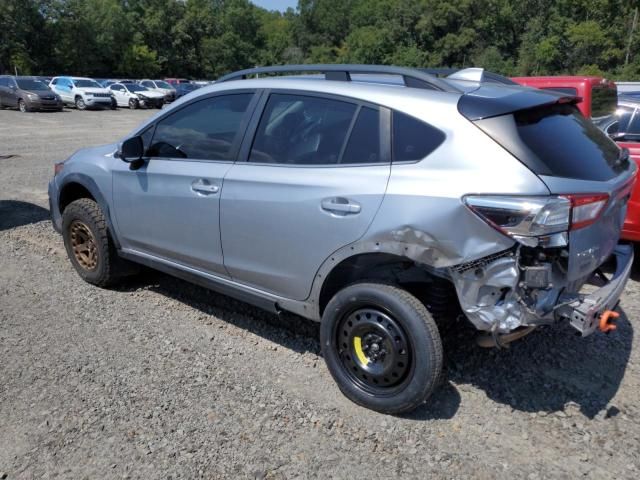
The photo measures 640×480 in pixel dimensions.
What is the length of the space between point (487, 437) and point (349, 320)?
0.95 m

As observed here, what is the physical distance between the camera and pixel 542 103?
3.00 meters

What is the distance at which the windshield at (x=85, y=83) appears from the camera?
29469 mm

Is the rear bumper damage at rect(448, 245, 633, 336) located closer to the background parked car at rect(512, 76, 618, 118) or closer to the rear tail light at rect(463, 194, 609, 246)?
the rear tail light at rect(463, 194, 609, 246)

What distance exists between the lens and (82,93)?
94.4 feet

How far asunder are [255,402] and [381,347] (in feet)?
2.67

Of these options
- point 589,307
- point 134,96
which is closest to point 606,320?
point 589,307

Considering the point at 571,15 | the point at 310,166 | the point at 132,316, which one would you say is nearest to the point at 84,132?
the point at 132,316

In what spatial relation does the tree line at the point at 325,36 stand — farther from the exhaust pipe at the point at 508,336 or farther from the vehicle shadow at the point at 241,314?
the exhaust pipe at the point at 508,336

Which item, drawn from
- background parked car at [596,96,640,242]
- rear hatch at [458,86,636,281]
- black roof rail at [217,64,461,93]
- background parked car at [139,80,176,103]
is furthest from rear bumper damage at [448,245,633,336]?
background parked car at [139,80,176,103]

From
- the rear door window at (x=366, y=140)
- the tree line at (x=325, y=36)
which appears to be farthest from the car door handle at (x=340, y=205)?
the tree line at (x=325, y=36)

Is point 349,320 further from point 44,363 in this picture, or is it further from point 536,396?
point 44,363

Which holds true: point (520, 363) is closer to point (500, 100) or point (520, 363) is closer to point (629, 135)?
point (500, 100)

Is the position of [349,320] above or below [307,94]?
below

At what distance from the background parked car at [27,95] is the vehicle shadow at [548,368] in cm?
2666
